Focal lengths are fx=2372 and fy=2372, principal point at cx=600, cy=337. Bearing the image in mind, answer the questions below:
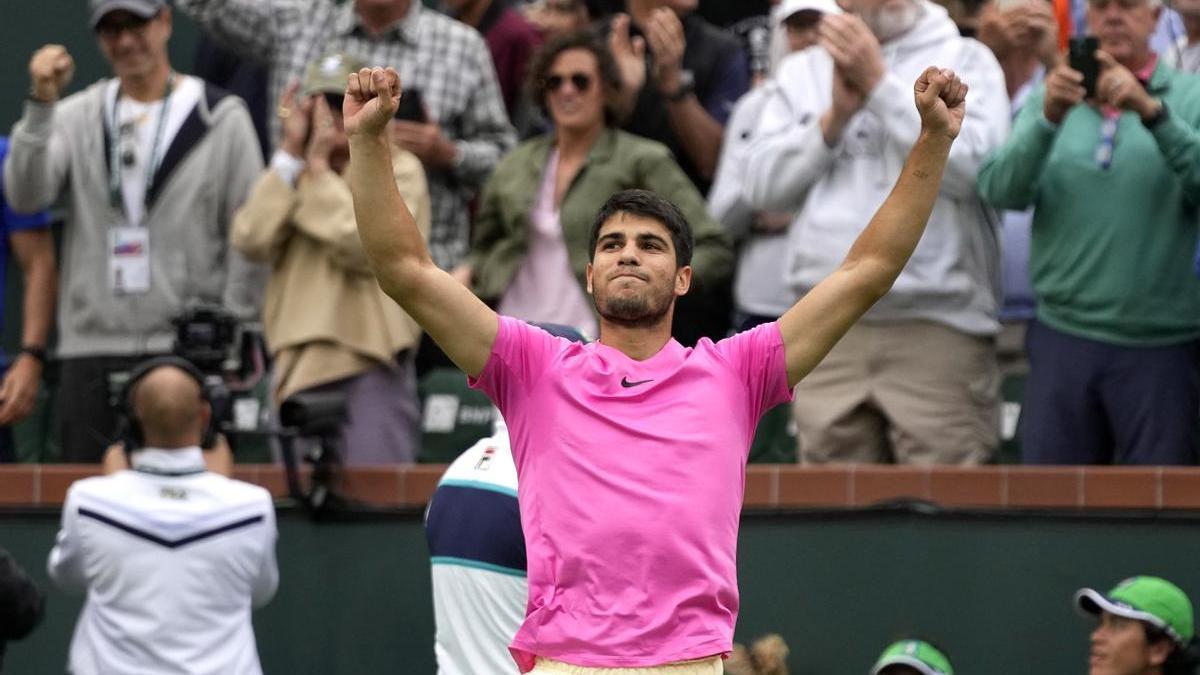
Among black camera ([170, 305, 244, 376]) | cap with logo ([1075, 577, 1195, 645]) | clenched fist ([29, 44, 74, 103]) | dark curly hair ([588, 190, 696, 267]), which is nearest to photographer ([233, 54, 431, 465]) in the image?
black camera ([170, 305, 244, 376])

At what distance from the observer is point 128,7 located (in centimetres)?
904

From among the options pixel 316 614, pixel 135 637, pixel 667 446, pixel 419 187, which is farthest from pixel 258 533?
pixel 667 446

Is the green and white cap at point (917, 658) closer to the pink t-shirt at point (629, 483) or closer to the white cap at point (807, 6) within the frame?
the pink t-shirt at point (629, 483)

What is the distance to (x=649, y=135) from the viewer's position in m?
9.42

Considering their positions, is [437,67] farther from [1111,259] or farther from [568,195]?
[1111,259]

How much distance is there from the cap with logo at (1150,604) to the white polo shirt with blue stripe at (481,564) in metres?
1.94

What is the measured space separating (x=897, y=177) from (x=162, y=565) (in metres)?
2.86

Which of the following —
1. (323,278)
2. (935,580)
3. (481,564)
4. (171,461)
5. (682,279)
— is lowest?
(935,580)

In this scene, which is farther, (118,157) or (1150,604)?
(118,157)

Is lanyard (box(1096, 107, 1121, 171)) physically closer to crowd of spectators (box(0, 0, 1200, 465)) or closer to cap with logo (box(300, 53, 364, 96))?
crowd of spectators (box(0, 0, 1200, 465))

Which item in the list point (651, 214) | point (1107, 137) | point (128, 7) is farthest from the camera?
point (128, 7)

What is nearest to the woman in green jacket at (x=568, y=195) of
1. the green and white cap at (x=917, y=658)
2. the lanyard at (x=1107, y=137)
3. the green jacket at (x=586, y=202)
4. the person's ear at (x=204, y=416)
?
the green jacket at (x=586, y=202)

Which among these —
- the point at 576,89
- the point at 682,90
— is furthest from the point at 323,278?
the point at 682,90

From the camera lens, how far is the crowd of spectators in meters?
7.89
